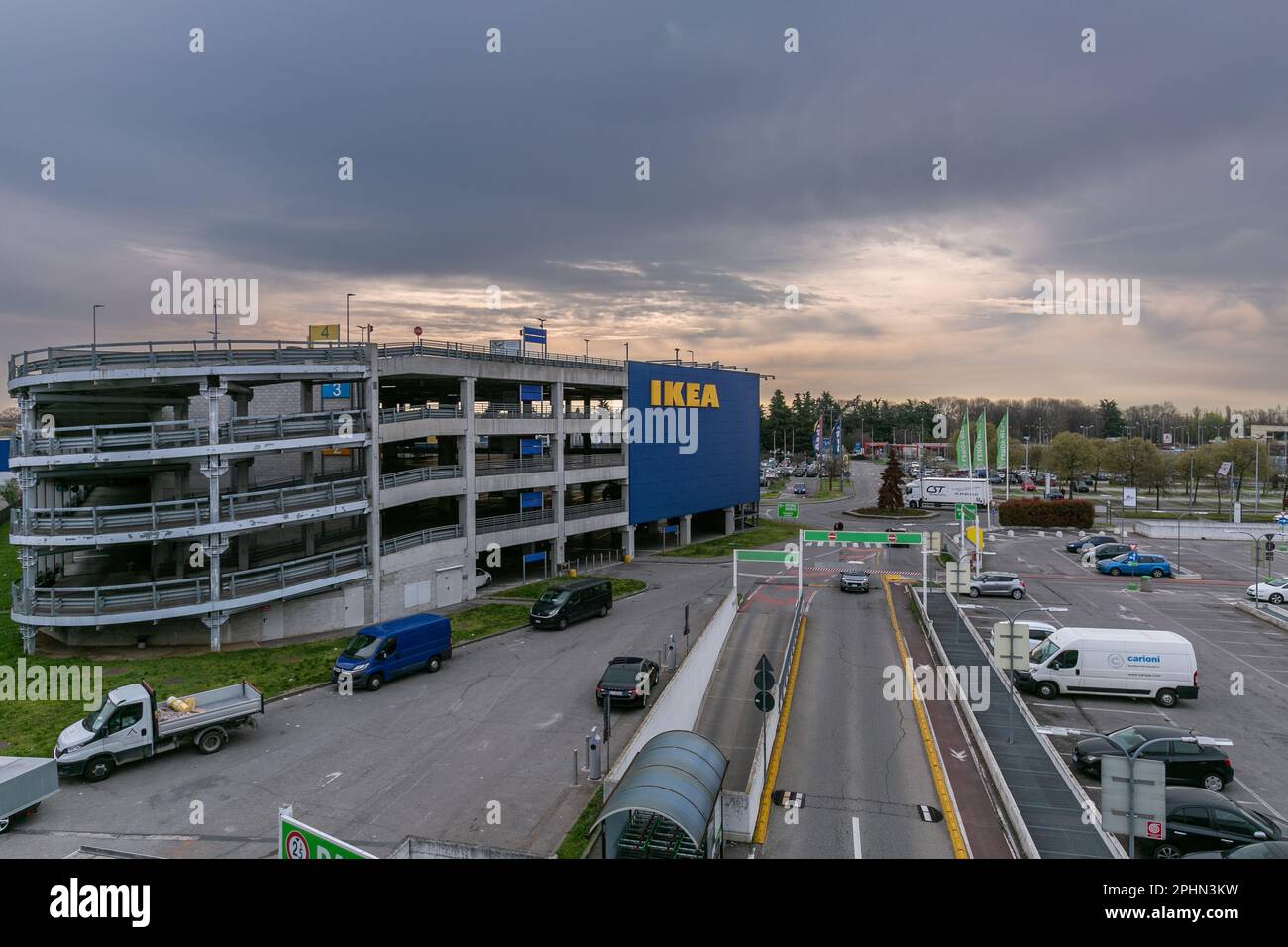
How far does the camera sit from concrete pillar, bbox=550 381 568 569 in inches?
1857

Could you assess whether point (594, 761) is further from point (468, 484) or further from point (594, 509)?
point (594, 509)

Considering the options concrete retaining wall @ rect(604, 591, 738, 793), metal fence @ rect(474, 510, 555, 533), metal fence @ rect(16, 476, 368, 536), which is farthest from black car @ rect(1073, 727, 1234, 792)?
metal fence @ rect(474, 510, 555, 533)

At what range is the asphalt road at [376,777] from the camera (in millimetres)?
16547

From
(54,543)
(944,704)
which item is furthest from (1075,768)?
(54,543)

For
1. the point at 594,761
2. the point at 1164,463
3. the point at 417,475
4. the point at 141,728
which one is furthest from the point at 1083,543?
the point at 141,728

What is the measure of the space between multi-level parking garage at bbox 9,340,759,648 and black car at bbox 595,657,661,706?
14817 millimetres

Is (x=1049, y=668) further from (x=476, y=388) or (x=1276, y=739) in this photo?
(x=476, y=388)

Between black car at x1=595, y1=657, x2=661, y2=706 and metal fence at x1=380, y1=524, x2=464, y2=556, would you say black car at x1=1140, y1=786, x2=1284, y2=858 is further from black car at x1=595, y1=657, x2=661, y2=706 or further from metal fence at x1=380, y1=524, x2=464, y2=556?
metal fence at x1=380, y1=524, x2=464, y2=556

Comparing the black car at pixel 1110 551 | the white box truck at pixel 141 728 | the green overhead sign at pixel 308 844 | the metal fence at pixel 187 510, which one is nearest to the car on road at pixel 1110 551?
the black car at pixel 1110 551

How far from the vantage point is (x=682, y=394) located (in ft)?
192

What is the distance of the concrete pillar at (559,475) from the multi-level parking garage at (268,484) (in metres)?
0.13

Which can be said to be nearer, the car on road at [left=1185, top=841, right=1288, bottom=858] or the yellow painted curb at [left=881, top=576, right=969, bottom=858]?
the car on road at [left=1185, top=841, right=1288, bottom=858]

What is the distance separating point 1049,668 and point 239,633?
30867 millimetres
